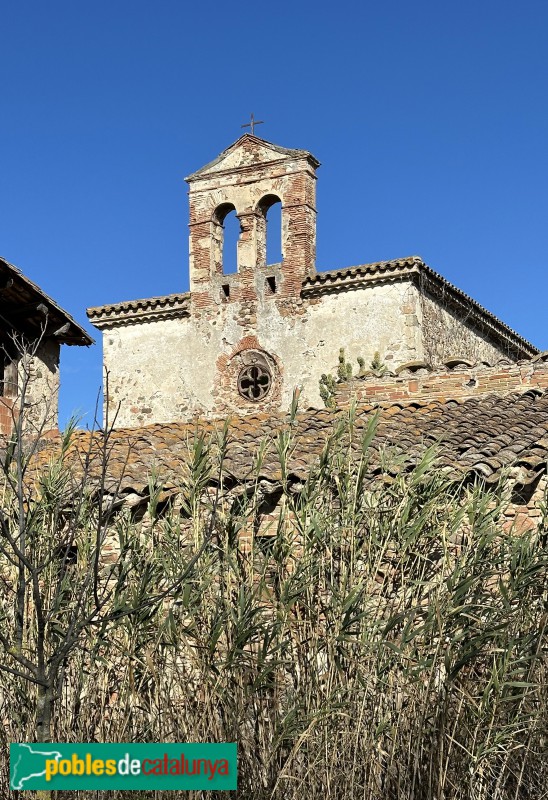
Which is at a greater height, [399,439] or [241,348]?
[241,348]

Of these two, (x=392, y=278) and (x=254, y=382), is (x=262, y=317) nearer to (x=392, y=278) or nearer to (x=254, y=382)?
(x=254, y=382)

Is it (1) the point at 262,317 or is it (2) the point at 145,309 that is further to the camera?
(2) the point at 145,309

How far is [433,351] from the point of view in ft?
56.6

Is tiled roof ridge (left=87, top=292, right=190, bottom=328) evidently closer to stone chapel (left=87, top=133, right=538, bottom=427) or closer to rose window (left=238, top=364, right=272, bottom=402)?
stone chapel (left=87, top=133, right=538, bottom=427)

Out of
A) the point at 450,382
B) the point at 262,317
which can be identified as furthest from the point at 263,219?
the point at 450,382

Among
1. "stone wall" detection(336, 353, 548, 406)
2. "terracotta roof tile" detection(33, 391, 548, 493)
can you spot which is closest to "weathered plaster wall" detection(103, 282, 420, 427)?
"stone wall" detection(336, 353, 548, 406)

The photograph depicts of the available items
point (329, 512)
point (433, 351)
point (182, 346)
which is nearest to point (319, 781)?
point (329, 512)

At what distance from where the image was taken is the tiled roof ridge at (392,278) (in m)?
16.6

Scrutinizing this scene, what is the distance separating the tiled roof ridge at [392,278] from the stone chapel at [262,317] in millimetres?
21

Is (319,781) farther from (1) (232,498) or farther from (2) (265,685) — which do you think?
(1) (232,498)

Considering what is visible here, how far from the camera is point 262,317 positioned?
18.0 m

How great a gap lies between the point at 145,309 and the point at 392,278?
4.58m

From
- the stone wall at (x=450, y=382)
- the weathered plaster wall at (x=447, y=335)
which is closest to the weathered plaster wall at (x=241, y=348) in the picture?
the weathered plaster wall at (x=447, y=335)

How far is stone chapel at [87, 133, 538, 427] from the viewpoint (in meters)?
→ 17.0
